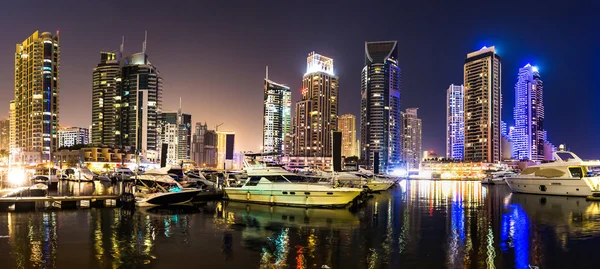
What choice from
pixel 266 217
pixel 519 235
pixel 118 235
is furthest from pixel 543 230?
pixel 118 235

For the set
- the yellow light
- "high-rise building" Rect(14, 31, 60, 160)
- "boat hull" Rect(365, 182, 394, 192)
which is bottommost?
the yellow light

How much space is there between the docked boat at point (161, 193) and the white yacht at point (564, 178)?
42.5 meters

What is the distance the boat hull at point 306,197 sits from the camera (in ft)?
114

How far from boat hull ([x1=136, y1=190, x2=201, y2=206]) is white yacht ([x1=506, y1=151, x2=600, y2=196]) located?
42.4 metres

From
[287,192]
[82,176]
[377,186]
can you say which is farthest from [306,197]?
[82,176]

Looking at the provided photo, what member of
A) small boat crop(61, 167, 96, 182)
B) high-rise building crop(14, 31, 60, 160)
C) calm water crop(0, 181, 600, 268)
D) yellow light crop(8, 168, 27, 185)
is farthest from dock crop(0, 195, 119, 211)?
high-rise building crop(14, 31, 60, 160)

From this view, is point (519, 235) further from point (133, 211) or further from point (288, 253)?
point (133, 211)

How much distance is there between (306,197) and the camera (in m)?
35.2

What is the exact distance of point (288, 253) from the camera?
17.9 metres

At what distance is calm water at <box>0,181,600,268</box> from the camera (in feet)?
54.5

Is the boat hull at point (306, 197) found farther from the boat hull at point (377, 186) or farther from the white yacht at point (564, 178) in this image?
the white yacht at point (564, 178)

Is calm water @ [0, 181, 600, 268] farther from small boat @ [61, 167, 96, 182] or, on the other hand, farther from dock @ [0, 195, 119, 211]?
small boat @ [61, 167, 96, 182]

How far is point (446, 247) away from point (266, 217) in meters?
13.7

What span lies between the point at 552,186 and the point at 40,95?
19191 cm
